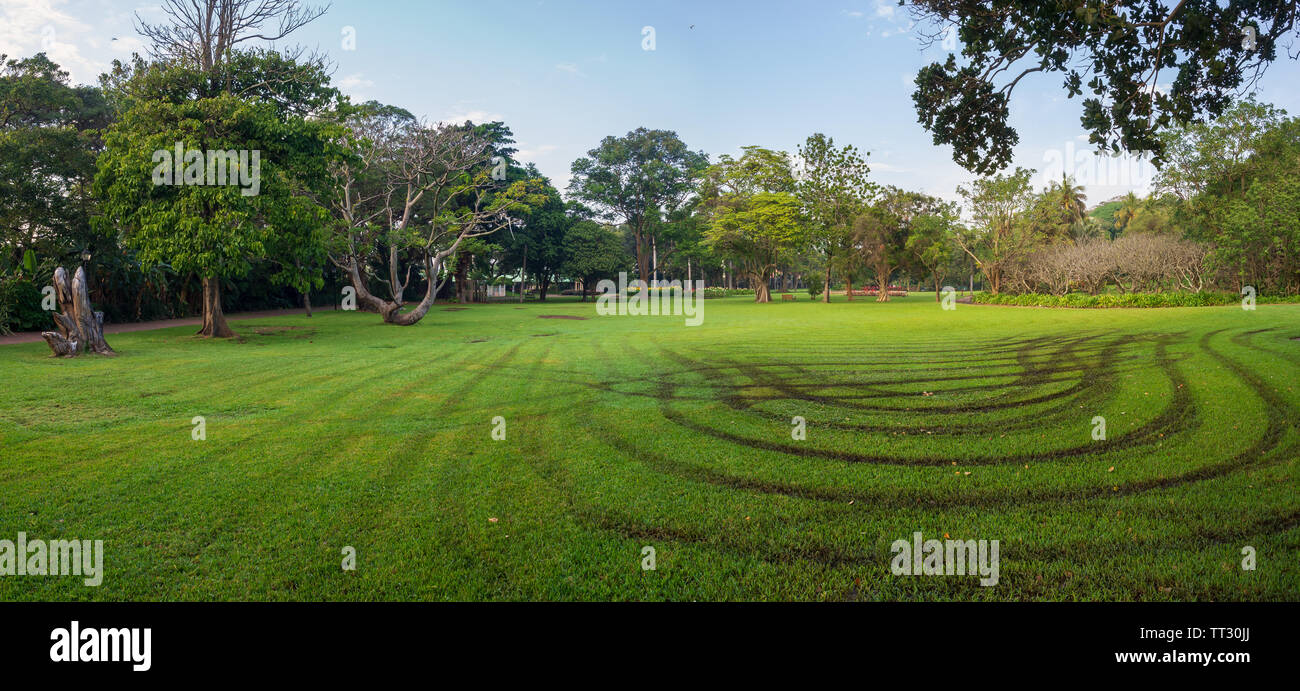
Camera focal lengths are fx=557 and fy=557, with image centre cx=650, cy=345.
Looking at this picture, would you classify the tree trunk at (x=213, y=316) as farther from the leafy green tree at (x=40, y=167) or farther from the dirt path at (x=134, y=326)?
the leafy green tree at (x=40, y=167)

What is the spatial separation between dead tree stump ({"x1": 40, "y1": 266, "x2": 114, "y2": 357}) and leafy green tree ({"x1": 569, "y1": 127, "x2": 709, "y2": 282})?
48486mm

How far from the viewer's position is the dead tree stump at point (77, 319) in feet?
43.7

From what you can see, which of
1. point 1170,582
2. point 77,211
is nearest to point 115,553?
point 1170,582

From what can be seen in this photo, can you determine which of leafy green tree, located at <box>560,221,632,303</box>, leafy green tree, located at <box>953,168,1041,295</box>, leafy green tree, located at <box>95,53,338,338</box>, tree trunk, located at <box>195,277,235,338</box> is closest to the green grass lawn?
leafy green tree, located at <box>95,53,338,338</box>

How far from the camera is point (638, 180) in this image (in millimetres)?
61312

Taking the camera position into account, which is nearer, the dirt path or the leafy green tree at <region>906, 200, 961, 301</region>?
the dirt path

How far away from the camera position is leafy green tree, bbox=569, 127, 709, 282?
201ft

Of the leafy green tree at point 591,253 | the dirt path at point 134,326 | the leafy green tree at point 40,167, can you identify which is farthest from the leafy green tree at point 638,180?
the leafy green tree at point 40,167

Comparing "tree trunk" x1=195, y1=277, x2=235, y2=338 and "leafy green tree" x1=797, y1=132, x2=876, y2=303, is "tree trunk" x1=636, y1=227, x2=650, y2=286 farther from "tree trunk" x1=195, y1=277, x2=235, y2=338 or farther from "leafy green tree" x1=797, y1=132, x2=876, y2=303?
"tree trunk" x1=195, y1=277, x2=235, y2=338

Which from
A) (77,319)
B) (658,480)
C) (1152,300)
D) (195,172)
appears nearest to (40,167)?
(195,172)

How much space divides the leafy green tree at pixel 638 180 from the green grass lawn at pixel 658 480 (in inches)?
2054

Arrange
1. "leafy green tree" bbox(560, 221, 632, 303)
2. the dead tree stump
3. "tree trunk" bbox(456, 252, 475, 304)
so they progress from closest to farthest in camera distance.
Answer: the dead tree stump < "tree trunk" bbox(456, 252, 475, 304) < "leafy green tree" bbox(560, 221, 632, 303)

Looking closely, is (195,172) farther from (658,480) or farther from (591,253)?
(591,253)
